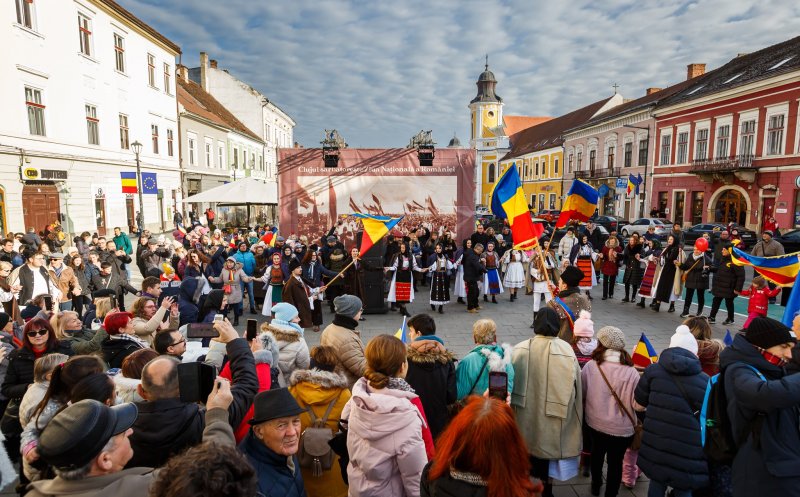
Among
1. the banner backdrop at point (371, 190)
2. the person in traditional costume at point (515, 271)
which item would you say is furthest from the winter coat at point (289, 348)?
the banner backdrop at point (371, 190)

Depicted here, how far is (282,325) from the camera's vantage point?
4.22 meters

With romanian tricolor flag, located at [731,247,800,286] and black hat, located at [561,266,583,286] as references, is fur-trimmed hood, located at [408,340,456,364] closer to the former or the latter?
black hat, located at [561,266,583,286]

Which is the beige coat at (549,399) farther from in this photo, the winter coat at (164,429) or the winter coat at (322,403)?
the winter coat at (164,429)

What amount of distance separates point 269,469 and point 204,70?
1955 inches

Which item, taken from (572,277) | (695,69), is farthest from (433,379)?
(695,69)

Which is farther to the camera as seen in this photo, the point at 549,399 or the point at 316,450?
the point at 549,399

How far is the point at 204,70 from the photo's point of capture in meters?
44.7

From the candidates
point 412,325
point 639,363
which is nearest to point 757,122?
point 639,363

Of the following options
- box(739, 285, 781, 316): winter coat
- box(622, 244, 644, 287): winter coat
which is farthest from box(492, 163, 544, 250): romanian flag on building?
box(622, 244, 644, 287): winter coat

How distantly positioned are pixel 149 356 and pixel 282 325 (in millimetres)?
1159

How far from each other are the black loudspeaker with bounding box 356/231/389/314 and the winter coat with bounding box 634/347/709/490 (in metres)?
7.78

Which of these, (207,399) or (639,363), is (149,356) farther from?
(639,363)

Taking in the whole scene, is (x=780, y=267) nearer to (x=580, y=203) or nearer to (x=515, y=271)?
(x=580, y=203)

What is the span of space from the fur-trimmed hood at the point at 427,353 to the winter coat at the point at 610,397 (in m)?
1.29
